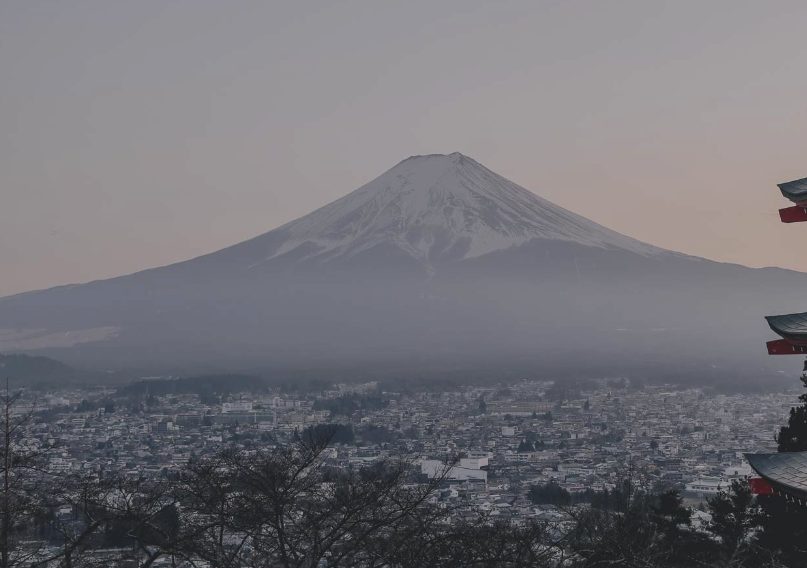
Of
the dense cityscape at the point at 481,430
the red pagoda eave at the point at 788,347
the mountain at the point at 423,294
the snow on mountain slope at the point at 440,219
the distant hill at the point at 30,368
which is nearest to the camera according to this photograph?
the red pagoda eave at the point at 788,347

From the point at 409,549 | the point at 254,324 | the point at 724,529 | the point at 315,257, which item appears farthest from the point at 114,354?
the point at 409,549

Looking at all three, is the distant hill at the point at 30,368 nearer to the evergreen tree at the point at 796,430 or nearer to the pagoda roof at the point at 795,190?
the evergreen tree at the point at 796,430

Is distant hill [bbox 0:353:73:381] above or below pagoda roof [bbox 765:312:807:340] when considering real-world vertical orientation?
above

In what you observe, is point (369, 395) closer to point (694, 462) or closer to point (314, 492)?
point (694, 462)

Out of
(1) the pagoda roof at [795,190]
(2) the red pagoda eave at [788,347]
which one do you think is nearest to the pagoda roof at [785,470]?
(2) the red pagoda eave at [788,347]

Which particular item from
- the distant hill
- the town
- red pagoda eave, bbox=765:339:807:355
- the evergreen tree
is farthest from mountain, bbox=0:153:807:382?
red pagoda eave, bbox=765:339:807:355

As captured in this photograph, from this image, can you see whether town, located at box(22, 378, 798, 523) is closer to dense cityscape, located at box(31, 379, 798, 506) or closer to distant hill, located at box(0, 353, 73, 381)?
dense cityscape, located at box(31, 379, 798, 506)

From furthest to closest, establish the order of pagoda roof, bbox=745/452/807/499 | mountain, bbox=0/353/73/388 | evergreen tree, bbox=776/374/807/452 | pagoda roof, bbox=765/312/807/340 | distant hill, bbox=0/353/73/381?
1. distant hill, bbox=0/353/73/381
2. mountain, bbox=0/353/73/388
3. evergreen tree, bbox=776/374/807/452
4. pagoda roof, bbox=765/312/807/340
5. pagoda roof, bbox=745/452/807/499
